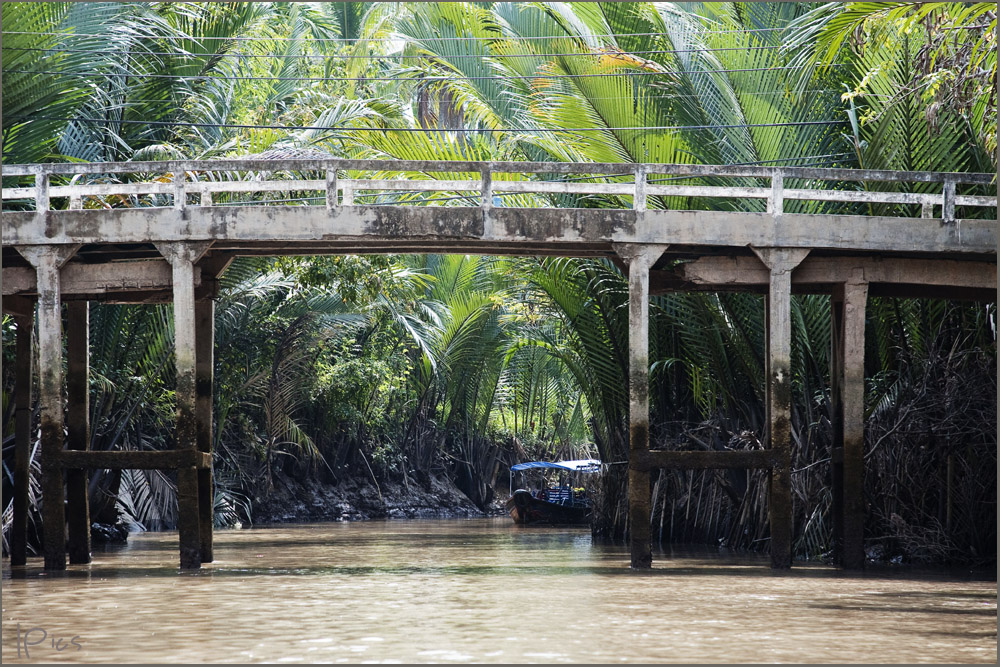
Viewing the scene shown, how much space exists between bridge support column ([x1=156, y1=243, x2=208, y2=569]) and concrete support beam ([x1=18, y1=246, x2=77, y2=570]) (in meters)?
1.32

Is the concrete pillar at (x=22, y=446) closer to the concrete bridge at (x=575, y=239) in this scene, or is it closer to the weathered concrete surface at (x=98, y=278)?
the weathered concrete surface at (x=98, y=278)

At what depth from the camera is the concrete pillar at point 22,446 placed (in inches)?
642

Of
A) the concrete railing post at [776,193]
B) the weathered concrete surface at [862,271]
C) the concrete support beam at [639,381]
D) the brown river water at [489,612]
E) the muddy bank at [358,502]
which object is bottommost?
the muddy bank at [358,502]

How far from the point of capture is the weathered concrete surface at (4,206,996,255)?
1449cm

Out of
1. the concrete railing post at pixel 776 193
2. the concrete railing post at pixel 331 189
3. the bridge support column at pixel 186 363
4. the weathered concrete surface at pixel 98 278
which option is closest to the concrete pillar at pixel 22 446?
the weathered concrete surface at pixel 98 278

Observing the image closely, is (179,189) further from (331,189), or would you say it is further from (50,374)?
(50,374)

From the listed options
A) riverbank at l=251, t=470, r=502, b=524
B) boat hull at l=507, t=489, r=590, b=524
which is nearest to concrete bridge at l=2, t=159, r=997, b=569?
boat hull at l=507, t=489, r=590, b=524

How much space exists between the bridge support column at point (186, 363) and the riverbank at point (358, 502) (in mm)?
17324

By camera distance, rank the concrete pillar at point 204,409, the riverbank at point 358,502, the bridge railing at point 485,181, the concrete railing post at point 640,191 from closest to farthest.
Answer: the bridge railing at point 485,181 < the concrete railing post at point 640,191 < the concrete pillar at point 204,409 < the riverbank at point 358,502

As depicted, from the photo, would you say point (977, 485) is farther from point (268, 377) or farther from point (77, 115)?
point (268, 377)

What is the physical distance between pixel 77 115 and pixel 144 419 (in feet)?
26.3

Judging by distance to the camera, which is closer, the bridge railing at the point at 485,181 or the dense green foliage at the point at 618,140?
the bridge railing at the point at 485,181

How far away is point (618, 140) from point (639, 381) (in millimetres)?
5312

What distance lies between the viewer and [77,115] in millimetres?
20016
